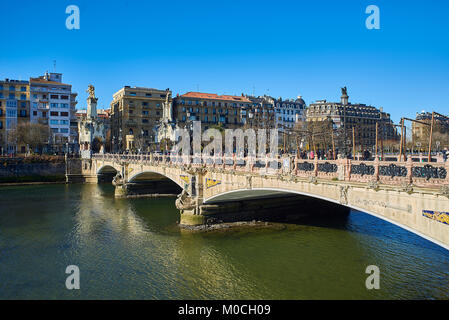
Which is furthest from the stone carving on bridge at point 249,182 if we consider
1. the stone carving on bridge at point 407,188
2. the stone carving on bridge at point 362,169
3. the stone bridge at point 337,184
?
the stone carving on bridge at point 407,188

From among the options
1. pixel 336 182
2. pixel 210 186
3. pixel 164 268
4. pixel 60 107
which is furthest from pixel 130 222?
pixel 60 107

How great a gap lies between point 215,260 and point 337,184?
8395 mm

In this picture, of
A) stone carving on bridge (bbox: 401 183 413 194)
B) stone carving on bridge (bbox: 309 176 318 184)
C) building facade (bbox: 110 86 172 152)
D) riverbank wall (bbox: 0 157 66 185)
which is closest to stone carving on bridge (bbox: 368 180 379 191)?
stone carving on bridge (bbox: 401 183 413 194)

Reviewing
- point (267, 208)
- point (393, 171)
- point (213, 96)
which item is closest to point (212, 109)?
point (213, 96)

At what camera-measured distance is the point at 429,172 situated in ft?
41.5

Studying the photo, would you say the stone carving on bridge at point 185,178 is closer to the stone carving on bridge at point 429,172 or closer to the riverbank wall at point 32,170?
the stone carving on bridge at point 429,172

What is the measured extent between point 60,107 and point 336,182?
8057cm

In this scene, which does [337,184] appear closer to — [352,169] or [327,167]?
[352,169]

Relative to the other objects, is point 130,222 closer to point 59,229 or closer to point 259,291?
point 59,229

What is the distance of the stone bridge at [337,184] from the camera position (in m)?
12.2

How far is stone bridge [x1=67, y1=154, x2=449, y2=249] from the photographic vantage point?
39.9 ft

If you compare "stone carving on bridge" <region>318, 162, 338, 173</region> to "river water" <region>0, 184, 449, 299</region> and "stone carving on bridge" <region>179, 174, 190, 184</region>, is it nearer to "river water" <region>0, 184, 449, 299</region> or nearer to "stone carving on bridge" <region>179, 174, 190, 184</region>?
"river water" <region>0, 184, 449, 299</region>

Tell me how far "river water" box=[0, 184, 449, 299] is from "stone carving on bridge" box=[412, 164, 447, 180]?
5.55 m

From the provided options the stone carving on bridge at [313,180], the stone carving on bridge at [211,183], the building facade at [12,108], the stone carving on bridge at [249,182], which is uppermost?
the building facade at [12,108]
